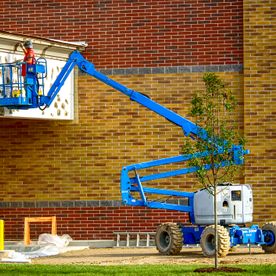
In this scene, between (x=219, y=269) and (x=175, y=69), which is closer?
(x=219, y=269)

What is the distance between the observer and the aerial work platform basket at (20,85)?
1082 inches

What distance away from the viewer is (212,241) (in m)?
26.2

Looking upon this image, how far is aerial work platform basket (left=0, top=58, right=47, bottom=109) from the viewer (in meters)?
27.5

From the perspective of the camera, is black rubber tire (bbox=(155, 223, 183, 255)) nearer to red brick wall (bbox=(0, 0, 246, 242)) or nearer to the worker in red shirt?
red brick wall (bbox=(0, 0, 246, 242))

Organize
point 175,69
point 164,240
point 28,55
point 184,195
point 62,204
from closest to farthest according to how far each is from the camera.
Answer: point 28,55, point 164,240, point 184,195, point 175,69, point 62,204

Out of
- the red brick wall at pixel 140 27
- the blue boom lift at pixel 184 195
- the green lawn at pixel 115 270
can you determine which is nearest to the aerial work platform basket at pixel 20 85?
the blue boom lift at pixel 184 195

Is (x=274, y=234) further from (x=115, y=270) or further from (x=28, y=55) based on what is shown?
(x=28, y=55)

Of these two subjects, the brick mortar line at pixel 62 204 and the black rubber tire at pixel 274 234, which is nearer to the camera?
the black rubber tire at pixel 274 234

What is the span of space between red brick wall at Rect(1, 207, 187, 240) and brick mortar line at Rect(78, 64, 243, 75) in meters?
3.94

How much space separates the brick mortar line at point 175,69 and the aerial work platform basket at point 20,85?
3.62 metres

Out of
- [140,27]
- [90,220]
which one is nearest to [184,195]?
[90,220]

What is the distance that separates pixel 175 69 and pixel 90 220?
5031 millimetres

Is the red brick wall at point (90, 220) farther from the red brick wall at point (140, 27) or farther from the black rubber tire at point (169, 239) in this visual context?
the red brick wall at point (140, 27)

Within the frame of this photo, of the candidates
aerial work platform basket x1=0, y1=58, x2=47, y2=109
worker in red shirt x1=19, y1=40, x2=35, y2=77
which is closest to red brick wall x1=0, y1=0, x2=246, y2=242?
aerial work platform basket x1=0, y1=58, x2=47, y2=109
